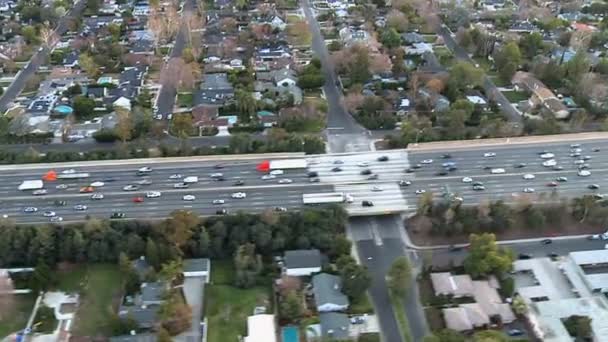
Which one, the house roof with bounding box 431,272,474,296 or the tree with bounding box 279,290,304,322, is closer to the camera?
the tree with bounding box 279,290,304,322

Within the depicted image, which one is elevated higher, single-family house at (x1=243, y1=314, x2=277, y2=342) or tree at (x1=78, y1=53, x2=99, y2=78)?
tree at (x1=78, y1=53, x2=99, y2=78)

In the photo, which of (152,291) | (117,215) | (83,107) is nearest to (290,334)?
(152,291)


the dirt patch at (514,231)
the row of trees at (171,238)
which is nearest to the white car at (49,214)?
the row of trees at (171,238)

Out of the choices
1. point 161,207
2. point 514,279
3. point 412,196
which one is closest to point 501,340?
point 514,279

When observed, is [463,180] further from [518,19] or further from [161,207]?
[518,19]

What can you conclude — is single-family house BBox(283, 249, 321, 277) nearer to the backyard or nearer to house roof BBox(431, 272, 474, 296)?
house roof BBox(431, 272, 474, 296)

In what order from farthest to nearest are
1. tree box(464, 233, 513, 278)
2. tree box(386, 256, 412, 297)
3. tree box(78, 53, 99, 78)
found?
1. tree box(78, 53, 99, 78)
2. tree box(464, 233, 513, 278)
3. tree box(386, 256, 412, 297)

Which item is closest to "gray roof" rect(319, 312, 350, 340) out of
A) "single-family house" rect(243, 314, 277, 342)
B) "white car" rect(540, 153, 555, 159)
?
"single-family house" rect(243, 314, 277, 342)
